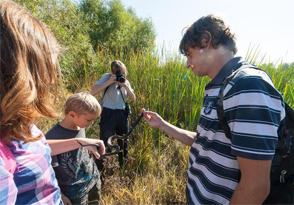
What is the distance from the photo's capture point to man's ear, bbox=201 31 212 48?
1.01 meters

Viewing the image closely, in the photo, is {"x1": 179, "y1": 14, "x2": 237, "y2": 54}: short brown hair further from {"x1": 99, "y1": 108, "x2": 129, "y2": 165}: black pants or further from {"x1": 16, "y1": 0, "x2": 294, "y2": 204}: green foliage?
{"x1": 99, "y1": 108, "x2": 129, "y2": 165}: black pants

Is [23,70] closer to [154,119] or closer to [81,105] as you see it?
[81,105]

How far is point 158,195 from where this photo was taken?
2.33 meters

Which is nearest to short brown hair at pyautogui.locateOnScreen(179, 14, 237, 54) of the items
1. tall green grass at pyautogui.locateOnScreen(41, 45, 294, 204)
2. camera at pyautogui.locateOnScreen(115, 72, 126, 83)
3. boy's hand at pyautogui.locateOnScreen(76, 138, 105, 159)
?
boy's hand at pyautogui.locateOnScreen(76, 138, 105, 159)

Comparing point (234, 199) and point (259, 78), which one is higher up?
point (259, 78)

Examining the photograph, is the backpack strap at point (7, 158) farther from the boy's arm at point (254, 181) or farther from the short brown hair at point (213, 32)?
the short brown hair at point (213, 32)

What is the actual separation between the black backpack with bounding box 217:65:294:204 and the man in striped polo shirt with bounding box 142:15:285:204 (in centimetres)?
4

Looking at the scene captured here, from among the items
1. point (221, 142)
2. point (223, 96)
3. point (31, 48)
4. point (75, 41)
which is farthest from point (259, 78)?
point (75, 41)

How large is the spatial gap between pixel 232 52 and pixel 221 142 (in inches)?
19.7

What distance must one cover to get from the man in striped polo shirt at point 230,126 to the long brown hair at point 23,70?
0.68 m

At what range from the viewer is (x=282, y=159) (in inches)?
32.7

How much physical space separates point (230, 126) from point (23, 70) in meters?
0.75

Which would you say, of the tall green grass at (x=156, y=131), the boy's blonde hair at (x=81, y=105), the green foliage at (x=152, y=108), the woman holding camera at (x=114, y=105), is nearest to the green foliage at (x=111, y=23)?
the green foliage at (x=152, y=108)

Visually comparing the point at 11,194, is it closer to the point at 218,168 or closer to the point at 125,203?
the point at 218,168
